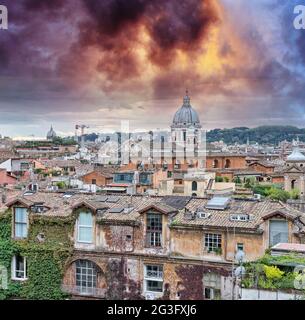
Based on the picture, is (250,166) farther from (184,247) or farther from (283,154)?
(184,247)

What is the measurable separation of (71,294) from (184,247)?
5.07 ft

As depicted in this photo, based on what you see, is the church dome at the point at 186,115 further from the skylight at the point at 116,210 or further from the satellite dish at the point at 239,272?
the satellite dish at the point at 239,272

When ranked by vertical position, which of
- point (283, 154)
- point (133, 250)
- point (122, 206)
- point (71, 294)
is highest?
point (283, 154)

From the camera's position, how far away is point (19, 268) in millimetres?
7336

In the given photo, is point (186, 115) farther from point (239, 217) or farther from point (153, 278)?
point (153, 278)

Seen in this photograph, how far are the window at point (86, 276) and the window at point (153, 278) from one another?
67cm

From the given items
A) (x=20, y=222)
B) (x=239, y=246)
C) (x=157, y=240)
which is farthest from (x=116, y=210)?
(x=239, y=246)

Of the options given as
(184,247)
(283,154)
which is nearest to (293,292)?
(184,247)

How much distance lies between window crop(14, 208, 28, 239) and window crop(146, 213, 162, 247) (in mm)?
1733

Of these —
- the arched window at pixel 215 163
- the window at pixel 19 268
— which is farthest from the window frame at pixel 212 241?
the arched window at pixel 215 163

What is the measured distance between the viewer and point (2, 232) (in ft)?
24.6

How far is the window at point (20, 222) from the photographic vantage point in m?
7.46

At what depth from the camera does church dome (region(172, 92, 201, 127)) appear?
766cm

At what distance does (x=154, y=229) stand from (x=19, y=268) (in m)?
1.94
